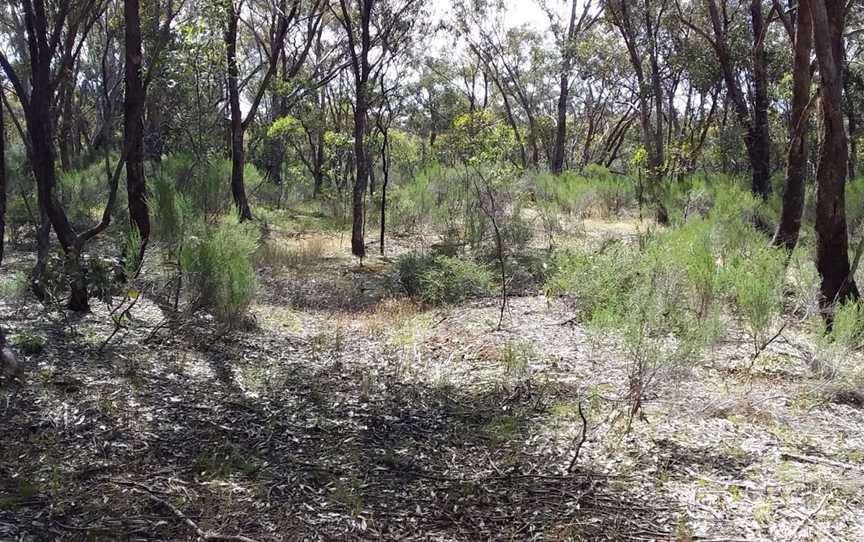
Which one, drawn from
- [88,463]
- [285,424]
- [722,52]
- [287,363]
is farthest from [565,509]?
[722,52]

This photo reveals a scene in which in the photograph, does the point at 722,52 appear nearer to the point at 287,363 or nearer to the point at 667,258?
the point at 667,258

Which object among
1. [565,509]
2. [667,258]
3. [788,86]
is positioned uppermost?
[788,86]

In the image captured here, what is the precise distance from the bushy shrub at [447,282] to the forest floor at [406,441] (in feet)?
5.50

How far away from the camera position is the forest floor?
3098mm

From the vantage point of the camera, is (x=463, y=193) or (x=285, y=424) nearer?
(x=285, y=424)

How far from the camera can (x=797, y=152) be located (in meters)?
7.17

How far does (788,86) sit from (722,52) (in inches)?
123

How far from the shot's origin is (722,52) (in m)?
12.0

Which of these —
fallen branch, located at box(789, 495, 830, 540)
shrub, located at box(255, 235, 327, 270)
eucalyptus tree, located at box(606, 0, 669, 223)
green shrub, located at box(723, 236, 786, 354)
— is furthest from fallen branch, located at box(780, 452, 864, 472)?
eucalyptus tree, located at box(606, 0, 669, 223)

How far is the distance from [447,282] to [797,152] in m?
4.13

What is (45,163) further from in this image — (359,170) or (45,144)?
(359,170)

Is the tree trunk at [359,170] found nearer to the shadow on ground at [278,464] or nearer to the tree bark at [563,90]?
the shadow on ground at [278,464]

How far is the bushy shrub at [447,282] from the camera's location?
7723 mm

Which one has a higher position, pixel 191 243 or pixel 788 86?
pixel 788 86
